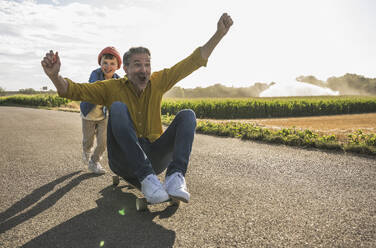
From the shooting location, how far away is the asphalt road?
7.45 feet

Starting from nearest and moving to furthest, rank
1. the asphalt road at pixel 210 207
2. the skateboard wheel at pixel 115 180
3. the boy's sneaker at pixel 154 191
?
the asphalt road at pixel 210 207 → the boy's sneaker at pixel 154 191 → the skateboard wheel at pixel 115 180

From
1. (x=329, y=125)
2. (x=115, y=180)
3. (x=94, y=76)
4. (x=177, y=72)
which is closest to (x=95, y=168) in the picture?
(x=115, y=180)

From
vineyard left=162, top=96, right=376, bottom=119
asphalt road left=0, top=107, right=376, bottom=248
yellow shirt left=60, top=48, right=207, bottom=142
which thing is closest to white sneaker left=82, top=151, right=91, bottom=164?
asphalt road left=0, top=107, right=376, bottom=248

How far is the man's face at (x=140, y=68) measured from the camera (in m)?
2.94

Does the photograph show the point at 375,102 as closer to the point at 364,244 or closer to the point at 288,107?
the point at 288,107

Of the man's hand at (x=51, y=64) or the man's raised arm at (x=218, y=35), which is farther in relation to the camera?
the man's raised arm at (x=218, y=35)

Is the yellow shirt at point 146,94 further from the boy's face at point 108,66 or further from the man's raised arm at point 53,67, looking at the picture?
the boy's face at point 108,66

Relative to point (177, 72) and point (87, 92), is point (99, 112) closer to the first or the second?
point (87, 92)

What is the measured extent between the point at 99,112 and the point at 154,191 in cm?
220

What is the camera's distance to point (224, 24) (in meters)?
3.05

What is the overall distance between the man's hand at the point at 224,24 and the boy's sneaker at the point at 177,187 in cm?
150

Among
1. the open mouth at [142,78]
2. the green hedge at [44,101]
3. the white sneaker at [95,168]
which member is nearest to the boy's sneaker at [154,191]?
the open mouth at [142,78]

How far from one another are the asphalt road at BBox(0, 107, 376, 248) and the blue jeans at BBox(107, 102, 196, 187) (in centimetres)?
43

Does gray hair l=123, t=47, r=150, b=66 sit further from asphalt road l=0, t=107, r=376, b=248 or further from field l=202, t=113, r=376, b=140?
field l=202, t=113, r=376, b=140
